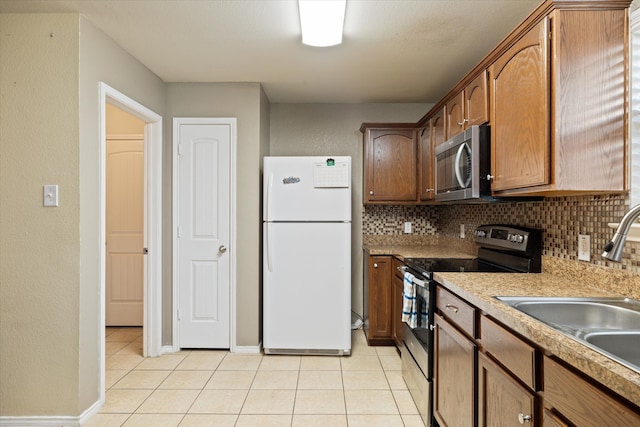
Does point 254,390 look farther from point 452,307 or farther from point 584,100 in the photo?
point 584,100

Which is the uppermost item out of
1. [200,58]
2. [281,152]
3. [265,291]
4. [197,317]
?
[200,58]

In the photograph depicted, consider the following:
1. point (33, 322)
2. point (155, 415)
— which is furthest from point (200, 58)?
point (155, 415)

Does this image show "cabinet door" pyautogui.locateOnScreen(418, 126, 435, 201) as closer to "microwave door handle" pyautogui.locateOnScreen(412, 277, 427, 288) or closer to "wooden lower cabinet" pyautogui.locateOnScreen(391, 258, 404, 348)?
"wooden lower cabinet" pyautogui.locateOnScreen(391, 258, 404, 348)

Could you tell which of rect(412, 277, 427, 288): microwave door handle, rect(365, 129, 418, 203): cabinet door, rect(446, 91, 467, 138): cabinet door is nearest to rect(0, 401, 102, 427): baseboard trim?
rect(412, 277, 427, 288): microwave door handle

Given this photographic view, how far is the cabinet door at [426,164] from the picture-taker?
3277 mm

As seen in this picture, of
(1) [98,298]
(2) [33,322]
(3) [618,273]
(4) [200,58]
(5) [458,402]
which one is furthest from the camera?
(4) [200,58]

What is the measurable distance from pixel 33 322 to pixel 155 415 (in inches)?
34.6

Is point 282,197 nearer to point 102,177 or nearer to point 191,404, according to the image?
point 102,177

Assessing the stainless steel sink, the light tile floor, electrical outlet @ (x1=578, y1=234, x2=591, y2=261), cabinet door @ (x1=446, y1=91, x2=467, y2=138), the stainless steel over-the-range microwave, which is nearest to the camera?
the stainless steel sink

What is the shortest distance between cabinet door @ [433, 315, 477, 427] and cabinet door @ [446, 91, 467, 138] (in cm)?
127

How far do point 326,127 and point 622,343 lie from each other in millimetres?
3249

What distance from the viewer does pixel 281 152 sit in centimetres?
402

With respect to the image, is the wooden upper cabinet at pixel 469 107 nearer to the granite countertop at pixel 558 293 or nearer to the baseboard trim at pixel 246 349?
the granite countertop at pixel 558 293

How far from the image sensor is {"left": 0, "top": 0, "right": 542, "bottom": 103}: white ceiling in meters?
2.11
